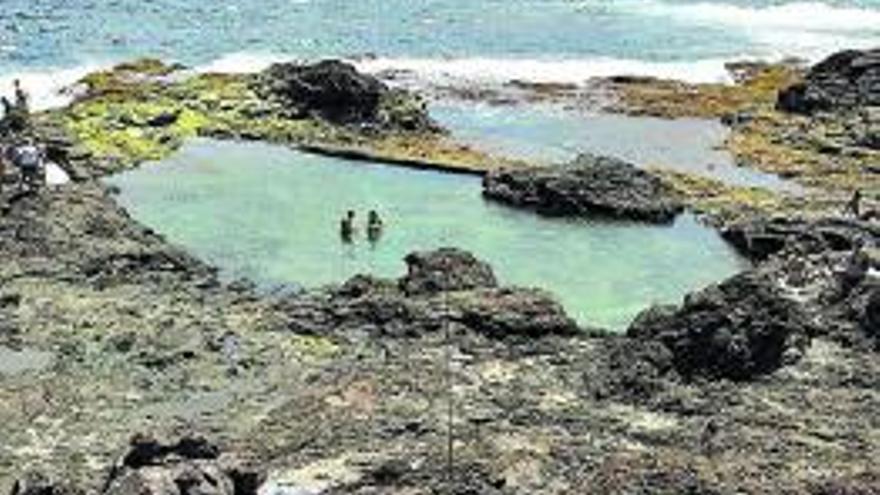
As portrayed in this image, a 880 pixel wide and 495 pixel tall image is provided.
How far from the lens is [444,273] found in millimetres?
36469

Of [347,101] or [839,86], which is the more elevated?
[347,101]

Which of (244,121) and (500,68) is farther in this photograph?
(500,68)

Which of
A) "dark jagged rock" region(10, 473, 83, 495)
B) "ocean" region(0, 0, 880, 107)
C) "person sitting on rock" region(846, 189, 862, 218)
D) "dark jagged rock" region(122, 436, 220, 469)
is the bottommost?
"ocean" region(0, 0, 880, 107)

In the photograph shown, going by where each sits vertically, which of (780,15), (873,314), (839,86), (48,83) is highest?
(873,314)

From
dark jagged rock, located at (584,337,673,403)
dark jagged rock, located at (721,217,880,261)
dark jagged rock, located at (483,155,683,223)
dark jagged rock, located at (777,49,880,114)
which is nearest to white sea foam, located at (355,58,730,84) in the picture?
dark jagged rock, located at (777,49,880,114)

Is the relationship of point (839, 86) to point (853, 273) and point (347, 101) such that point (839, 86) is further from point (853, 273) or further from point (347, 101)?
point (853, 273)

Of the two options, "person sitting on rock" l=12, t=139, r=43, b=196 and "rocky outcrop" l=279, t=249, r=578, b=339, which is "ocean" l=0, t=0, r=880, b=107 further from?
"rocky outcrop" l=279, t=249, r=578, b=339

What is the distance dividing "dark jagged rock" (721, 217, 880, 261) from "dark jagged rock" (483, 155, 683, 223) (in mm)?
2676

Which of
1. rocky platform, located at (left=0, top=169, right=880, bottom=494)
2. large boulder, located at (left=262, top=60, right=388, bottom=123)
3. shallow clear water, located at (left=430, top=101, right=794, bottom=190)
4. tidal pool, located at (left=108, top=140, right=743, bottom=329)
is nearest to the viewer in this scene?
rocky platform, located at (left=0, top=169, right=880, bottom=494)

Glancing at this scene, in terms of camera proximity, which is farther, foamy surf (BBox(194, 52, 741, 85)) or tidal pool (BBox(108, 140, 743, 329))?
foamy surf (BBox(194, 52, 741, 85))

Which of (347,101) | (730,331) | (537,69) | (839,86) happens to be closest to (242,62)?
(537,69)

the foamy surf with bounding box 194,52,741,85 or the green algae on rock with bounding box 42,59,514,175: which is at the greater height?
the green algae on rock with bounding box 42,59,514,175

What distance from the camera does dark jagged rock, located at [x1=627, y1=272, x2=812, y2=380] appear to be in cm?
3188

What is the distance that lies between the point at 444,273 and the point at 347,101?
2207cm
